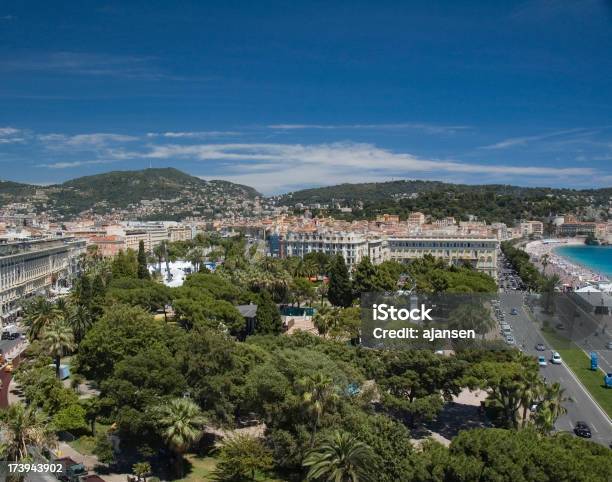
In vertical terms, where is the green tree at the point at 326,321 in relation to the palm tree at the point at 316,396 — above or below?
below

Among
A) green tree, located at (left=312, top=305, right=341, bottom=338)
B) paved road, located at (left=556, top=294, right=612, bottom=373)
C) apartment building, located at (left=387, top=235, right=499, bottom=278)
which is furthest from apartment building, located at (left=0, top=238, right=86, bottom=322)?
apartment building, located at (left=387, top=235, right=499, bottom=278)

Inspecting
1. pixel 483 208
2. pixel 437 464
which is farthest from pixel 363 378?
pixel 483 208

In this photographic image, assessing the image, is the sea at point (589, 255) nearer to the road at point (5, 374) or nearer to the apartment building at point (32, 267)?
the apartment building at point (32, 267)

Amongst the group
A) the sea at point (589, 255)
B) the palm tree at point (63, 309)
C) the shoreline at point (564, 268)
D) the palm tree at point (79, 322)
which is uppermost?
the palm tree at point (63, 309)

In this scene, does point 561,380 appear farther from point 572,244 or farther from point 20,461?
point 572,244

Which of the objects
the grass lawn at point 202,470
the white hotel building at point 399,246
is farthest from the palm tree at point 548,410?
the white hotel building at point 399,246

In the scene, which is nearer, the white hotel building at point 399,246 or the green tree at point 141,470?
the green tree at point 141,470

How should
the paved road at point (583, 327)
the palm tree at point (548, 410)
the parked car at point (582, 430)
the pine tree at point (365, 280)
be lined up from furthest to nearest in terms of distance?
the pine tree at point (365, 280) → the paved road at point (583, 327) → the parked car at point (582, 430) → the palm tree at point (548, 410)
